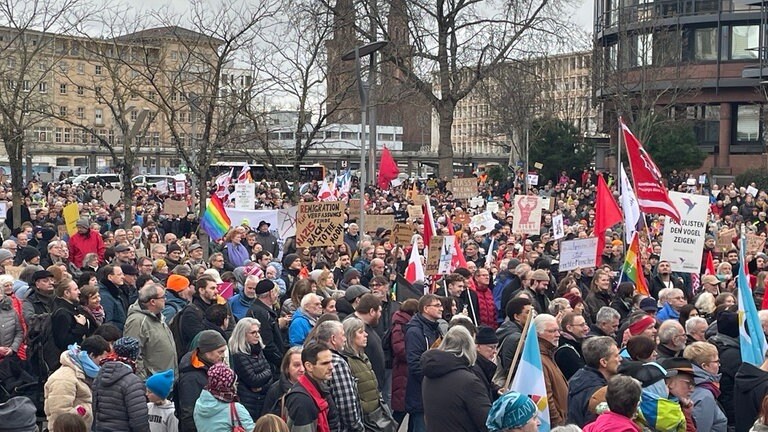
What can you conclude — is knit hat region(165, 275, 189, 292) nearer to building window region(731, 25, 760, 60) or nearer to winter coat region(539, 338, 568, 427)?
winter coat region(539, 338, 568, 427)

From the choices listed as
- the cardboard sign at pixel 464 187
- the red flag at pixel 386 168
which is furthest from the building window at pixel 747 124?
the cardboard sign at pixel 464 187

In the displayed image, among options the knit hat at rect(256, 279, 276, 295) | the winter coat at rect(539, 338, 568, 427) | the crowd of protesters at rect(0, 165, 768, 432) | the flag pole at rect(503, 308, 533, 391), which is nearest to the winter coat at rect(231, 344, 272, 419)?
the crowd of protesters at rect(0, 165, 768, 432)

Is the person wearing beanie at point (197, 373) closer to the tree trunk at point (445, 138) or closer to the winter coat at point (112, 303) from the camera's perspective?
the winter coat at point (112, 303)

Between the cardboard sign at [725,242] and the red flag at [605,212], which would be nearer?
the red flag at [605,212]

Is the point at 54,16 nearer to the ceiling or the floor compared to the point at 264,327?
nearer to the ceiling

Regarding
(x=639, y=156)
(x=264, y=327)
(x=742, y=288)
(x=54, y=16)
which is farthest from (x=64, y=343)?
(x=54, y=16)

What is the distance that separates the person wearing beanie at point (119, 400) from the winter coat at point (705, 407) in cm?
352

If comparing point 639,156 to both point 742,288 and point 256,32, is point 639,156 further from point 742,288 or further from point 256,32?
point 256,32

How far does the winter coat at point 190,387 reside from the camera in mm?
7945

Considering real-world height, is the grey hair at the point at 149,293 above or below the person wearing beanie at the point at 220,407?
above

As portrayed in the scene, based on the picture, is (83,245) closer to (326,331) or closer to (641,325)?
(326,331)

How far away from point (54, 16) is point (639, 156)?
15.9 metres

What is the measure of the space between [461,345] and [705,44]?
5700cm

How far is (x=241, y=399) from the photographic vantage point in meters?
8.73
